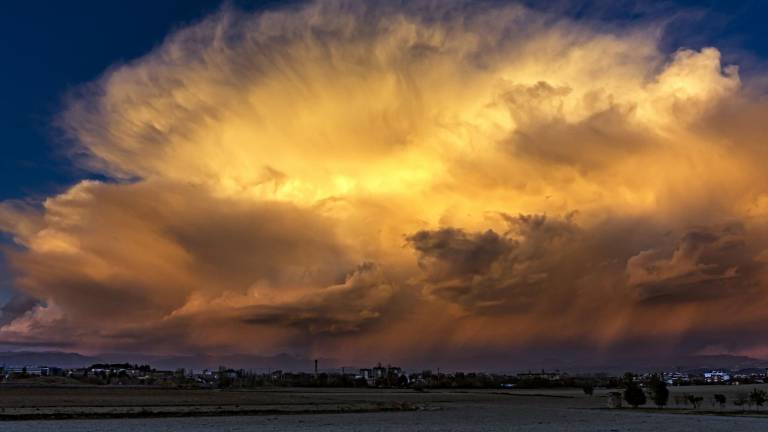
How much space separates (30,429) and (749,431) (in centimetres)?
6748

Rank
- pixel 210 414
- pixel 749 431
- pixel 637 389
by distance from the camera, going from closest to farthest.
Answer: pixel 749 431, pixel 210 414, pixel 637 389

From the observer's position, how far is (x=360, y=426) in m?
73.9

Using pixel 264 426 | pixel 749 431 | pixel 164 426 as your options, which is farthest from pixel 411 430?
pixel 749 431

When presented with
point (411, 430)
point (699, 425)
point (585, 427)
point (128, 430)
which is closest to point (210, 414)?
point (128, 430)

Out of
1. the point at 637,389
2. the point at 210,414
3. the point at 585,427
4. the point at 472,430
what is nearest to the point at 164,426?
the point at 210,414

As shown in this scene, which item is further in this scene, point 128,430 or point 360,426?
point 360,426

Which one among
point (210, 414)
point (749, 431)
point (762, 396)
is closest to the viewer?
point (749, 431)

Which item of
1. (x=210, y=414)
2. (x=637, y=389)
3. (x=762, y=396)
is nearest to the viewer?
(x=210, y=414)

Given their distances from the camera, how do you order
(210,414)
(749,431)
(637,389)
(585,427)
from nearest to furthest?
(749,431) → (585,427) → (210,414) → (637,389)

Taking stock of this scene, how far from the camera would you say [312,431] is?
221 feet

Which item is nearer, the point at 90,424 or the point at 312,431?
the point at 312,431

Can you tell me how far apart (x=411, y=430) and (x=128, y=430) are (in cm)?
2717

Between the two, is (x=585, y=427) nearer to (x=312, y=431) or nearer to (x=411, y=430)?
(x=411, y=430)

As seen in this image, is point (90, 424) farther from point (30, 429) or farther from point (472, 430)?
point (472, 430)
